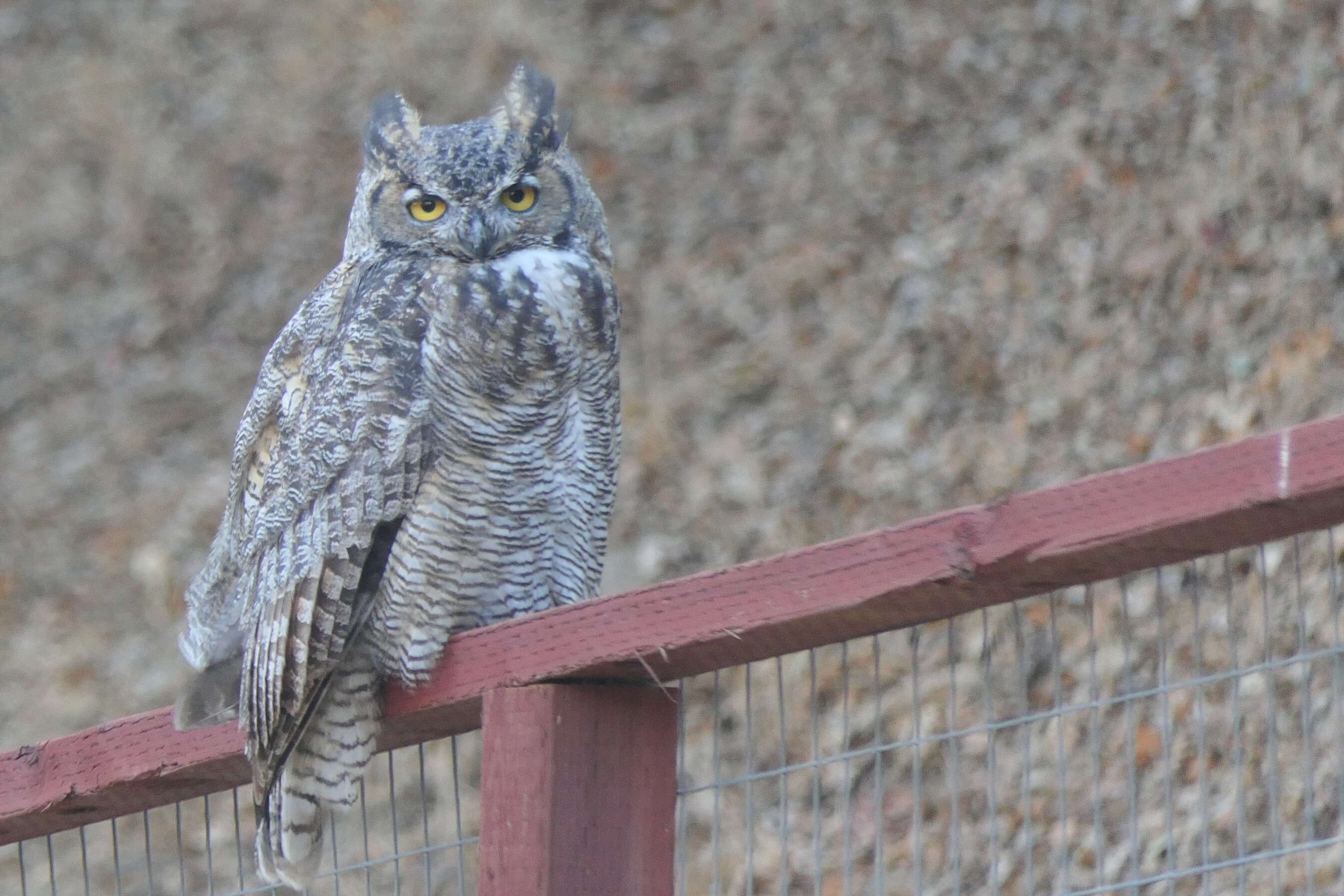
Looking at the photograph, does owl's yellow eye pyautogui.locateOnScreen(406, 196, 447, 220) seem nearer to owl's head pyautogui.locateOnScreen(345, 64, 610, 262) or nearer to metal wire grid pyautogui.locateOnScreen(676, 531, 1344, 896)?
owl's head pyautogui.locateOnScreen(345, 64, 610, 262)

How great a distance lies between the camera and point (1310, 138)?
17.6 ft

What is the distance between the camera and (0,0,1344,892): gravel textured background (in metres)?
5.43

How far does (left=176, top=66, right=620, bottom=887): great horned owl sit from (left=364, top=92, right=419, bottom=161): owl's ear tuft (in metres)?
0.01

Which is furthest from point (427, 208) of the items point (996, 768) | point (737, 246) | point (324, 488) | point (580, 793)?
point (737, 246)

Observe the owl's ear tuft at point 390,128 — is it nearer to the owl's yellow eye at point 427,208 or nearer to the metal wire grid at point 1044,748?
the owl's yellow eye at point 427,208

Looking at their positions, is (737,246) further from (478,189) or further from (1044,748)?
(478,189)

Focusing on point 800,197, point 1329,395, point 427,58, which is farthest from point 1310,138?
point 427,58

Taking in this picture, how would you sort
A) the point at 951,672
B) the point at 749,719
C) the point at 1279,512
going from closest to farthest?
the point at 1279,512 → the point at 951,672 → the point at 749,719

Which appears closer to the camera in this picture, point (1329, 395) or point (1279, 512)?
point (1279, 512)

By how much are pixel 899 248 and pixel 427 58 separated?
2172 millimetres

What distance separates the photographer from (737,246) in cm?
626

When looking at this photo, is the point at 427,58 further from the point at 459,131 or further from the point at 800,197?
the point at 459,131

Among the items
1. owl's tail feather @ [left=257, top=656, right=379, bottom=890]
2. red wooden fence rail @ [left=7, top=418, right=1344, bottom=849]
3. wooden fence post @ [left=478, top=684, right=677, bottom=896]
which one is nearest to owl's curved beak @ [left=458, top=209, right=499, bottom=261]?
owl's tail feather @ [left=257, top=656, right=379, bottom=890]

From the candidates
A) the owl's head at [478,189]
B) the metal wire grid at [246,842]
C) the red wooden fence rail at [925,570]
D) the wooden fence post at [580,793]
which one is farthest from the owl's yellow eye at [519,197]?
the metal wire grid at [246,842]
